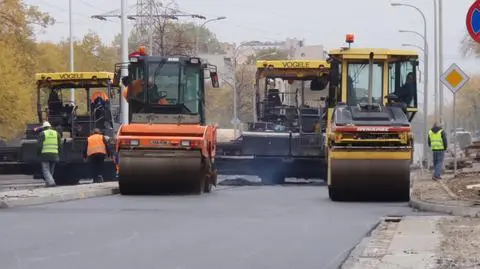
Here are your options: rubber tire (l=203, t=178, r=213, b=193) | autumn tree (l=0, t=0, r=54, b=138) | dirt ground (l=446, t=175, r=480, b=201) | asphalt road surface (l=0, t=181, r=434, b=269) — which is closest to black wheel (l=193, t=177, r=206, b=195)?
rubber tire (l=203, t=178, r=213, b=193)

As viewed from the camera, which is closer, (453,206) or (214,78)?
(453,206)

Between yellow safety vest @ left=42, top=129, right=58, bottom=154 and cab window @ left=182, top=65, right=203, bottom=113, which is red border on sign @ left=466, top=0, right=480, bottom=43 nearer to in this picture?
cab window @ left=182, top=65, right=203, bottom=113

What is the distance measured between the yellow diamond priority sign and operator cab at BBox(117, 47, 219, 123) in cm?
628

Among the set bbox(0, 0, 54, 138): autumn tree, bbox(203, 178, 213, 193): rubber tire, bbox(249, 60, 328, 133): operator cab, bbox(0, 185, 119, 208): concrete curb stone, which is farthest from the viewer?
bbox(0, 0, 54, 138): autumn tree

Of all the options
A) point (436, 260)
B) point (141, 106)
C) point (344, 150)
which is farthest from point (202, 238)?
point (141, 106)

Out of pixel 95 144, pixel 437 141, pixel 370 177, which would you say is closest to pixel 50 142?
pixel 95 144

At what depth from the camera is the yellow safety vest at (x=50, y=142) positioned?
75.7 ft

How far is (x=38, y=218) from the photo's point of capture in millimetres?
13945

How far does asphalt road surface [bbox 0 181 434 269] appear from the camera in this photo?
9773 mm

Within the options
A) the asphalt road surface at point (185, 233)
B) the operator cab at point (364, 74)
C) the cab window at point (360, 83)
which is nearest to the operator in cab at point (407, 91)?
the operator cab at point (364, 74)

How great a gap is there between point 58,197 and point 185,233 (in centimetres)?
620

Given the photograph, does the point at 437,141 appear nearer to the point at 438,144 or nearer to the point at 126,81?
the point at 438,144

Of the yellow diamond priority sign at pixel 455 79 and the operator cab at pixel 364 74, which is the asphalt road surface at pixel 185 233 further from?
the yellow diamond priority sign at pixel 455 79

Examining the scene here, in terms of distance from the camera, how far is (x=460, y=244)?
10656 millimetres
